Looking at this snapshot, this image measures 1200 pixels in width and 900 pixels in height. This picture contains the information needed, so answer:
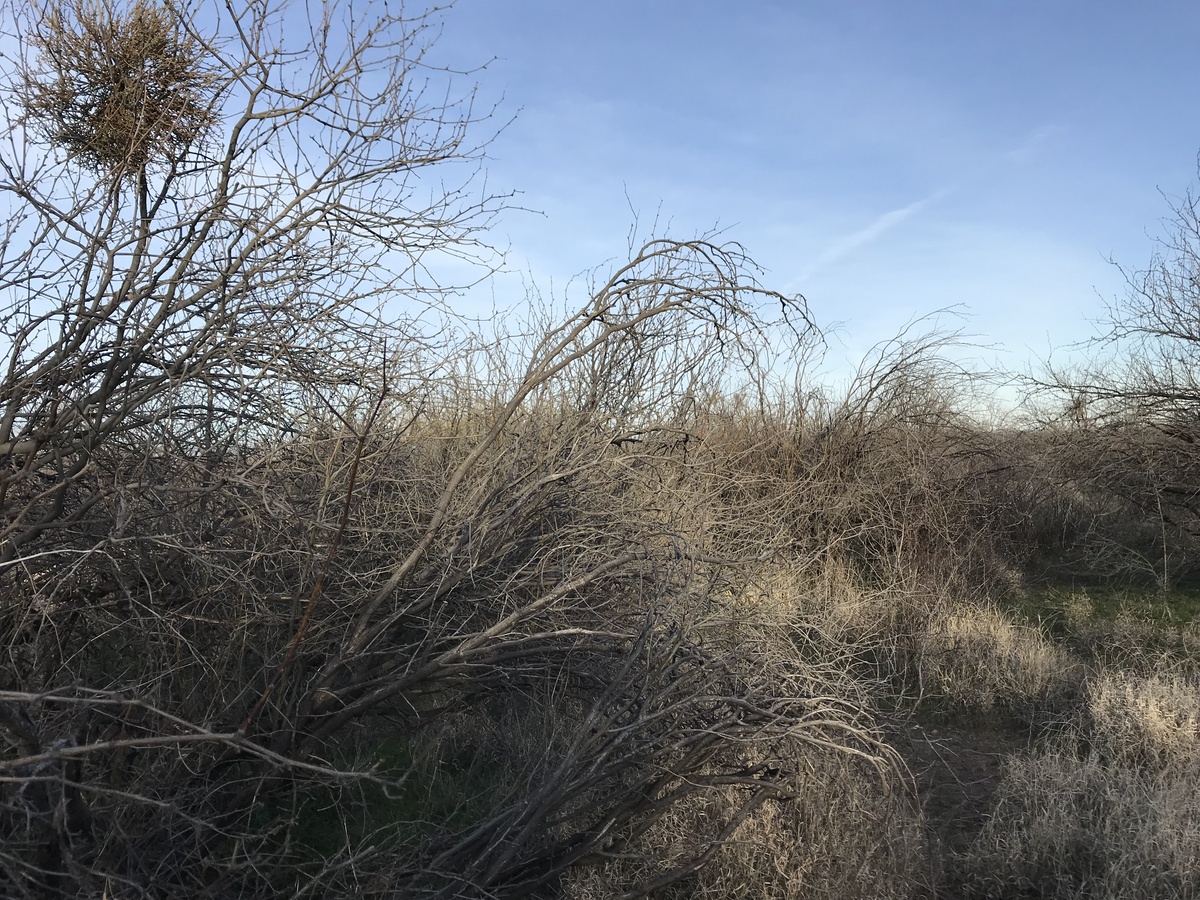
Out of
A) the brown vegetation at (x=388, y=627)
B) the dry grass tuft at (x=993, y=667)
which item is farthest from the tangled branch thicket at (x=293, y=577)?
the dry grass tuft at (x=993, y=667)

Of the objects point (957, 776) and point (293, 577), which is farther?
point (957, 776)

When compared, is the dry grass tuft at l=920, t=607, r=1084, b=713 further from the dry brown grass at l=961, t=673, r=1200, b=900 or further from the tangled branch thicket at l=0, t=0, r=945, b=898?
the tangled branch thicket at l=0, t=0, r=945, b=898

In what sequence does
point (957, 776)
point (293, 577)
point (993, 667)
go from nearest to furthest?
point (293, 577) → point (957, 776) → point (993, 667)

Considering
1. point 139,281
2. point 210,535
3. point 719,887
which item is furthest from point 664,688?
point 139,281

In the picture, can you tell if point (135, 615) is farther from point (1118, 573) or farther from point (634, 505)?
point (1118, 573)

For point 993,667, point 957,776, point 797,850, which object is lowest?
point 957,776

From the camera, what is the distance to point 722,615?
4.62 metres

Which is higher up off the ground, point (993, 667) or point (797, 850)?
point (993, 667)

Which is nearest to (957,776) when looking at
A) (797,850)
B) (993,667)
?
(993,667)

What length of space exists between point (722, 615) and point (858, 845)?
50.4 inches

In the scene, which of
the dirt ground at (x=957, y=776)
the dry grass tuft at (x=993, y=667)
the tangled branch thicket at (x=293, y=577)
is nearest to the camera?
the tangled branch thicket at (x=293, y=577)

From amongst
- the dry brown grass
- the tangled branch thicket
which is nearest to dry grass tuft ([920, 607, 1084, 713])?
the dry brown grass

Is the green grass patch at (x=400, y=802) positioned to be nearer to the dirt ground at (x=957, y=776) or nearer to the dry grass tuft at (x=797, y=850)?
the dry grass tuft at (x=797, y=850)

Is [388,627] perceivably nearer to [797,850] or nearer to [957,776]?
[797,850]
